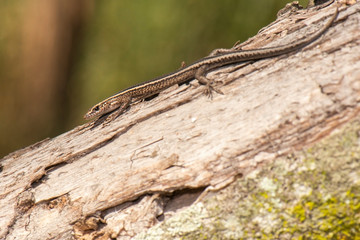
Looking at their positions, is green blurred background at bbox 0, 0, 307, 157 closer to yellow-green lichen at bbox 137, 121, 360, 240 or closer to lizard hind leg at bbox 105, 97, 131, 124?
lizard hind leg at bbox 105, 97, 131, 124

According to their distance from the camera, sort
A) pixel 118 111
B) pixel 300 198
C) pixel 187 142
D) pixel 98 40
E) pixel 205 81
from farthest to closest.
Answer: pixel 98 40
pixel 118 111
pixel 205 81
pixel 187 142
pixel 300 198

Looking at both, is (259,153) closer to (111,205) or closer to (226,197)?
(226,197)

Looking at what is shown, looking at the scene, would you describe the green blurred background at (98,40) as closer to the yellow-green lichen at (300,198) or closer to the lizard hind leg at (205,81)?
the lizard hind leg at (205,81)

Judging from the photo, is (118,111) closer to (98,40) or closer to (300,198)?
(98,40)

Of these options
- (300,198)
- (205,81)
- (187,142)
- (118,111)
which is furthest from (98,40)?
(300,198)

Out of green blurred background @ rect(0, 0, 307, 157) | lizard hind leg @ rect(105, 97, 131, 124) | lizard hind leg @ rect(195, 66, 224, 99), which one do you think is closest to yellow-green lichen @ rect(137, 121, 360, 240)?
lizard hind leg @ rect(195, 66, 224, 99)

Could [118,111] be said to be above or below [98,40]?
below

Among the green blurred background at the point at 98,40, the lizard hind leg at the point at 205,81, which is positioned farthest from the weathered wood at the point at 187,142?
the green blurred background at the point at 98,40
